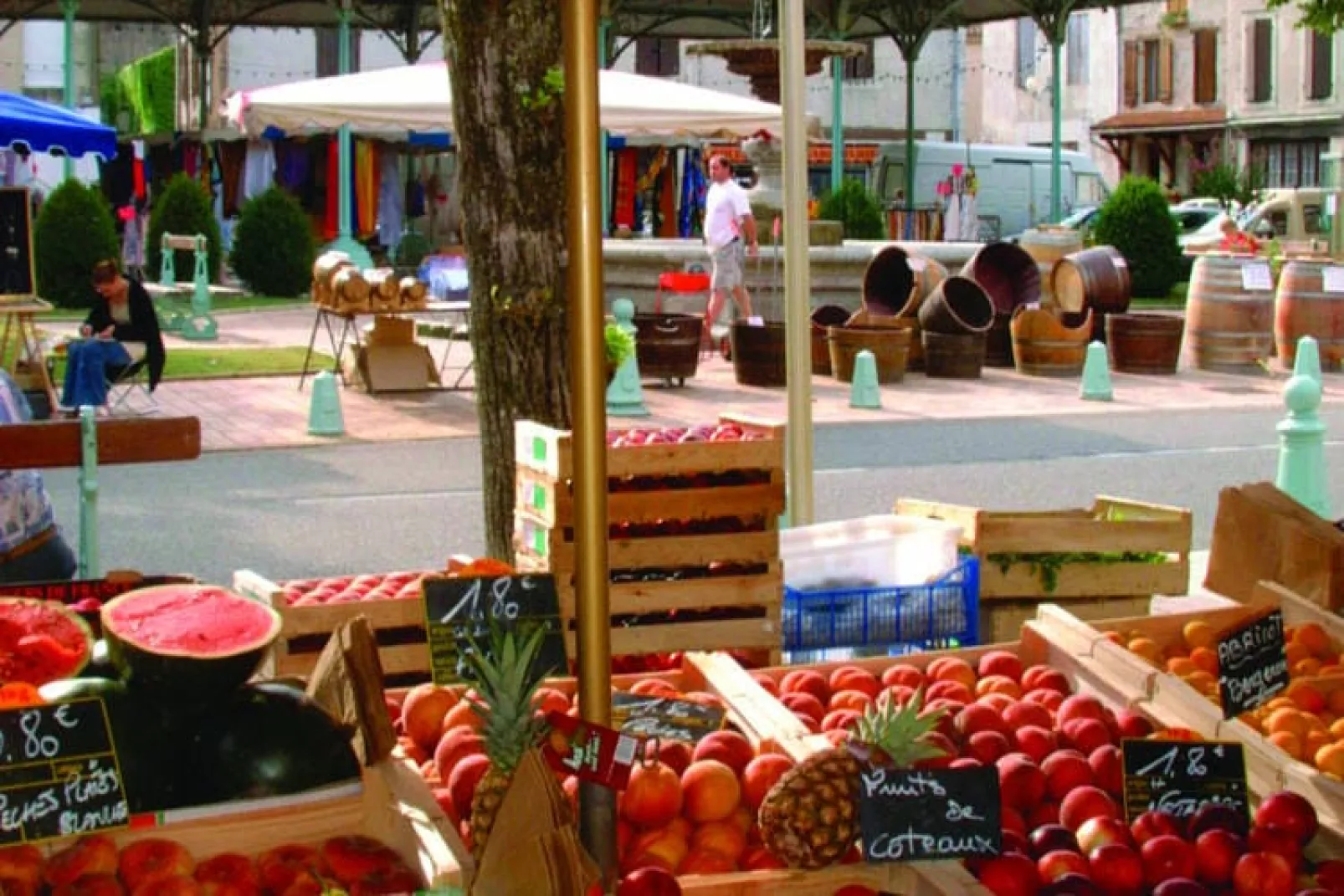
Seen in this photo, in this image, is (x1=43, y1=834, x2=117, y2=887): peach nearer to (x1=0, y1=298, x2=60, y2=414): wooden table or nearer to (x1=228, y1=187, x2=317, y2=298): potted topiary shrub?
(x1=0, y1=298, x2=60, y2=414): wooden table

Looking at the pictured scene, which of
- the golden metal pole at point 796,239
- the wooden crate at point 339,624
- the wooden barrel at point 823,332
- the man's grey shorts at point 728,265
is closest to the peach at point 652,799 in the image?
the wooden crate at point 339,624

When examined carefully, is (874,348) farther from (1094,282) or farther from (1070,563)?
(1070,563)

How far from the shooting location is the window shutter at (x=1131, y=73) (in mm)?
55750

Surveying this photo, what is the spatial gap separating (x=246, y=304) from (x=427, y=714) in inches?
888

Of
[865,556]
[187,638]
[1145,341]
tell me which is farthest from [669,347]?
[187,638]

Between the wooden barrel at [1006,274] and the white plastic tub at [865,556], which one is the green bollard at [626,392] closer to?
the wooden barrel at [1006,274]

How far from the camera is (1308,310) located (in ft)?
61.0

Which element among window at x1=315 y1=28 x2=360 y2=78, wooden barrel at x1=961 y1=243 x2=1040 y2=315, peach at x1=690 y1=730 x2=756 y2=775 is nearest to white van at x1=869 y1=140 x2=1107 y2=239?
window at x1=315 y1=28 x2=360 y2=78

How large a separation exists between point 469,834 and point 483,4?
3.36m

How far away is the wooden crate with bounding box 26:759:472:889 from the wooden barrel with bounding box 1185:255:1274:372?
1675cm

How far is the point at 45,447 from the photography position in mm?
5062

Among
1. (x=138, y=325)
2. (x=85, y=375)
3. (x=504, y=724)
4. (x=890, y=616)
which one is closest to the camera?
(x=504, y=724)

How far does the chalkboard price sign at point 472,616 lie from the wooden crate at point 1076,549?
2.15 m

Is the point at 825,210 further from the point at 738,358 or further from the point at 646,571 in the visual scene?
the point at 646,571
